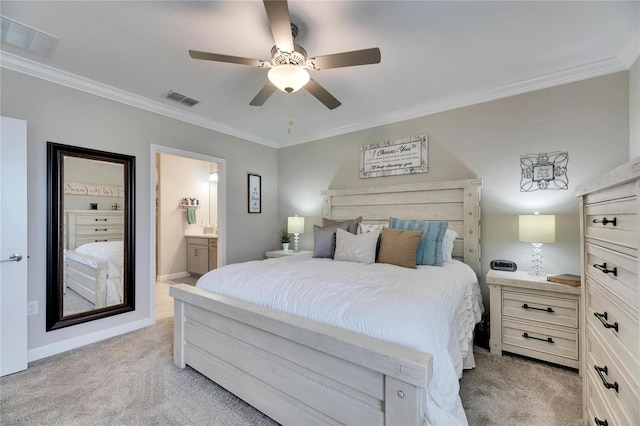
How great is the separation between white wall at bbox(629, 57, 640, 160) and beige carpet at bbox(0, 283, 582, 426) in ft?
6.36

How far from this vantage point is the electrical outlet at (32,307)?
2354mm

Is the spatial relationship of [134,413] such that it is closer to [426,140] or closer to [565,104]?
[426,140]

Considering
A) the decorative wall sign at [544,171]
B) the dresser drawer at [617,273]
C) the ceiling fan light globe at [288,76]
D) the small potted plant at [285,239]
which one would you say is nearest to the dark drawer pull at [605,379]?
the dresser drawer at [617,273]

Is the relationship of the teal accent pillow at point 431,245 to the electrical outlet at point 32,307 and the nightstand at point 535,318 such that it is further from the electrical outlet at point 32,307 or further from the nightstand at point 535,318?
the electrical outlet at point 32,307

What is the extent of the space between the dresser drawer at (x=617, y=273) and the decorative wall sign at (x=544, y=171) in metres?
1.56

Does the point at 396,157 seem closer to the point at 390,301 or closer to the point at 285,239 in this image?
the point at 285,239

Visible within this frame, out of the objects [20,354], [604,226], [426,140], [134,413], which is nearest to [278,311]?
[134,413]

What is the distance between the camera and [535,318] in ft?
7.64

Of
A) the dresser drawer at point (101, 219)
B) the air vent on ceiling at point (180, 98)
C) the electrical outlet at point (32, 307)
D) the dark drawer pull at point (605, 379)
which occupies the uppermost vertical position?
the air vent on ceiling at point (180, 98)

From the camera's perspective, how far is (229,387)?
1840 millimetres

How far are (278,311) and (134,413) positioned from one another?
114cm

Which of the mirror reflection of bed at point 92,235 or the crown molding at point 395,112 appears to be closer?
the crown molding at point 395,112

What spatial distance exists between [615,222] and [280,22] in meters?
1.89

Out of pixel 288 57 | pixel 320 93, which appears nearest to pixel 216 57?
pixel 288 57
